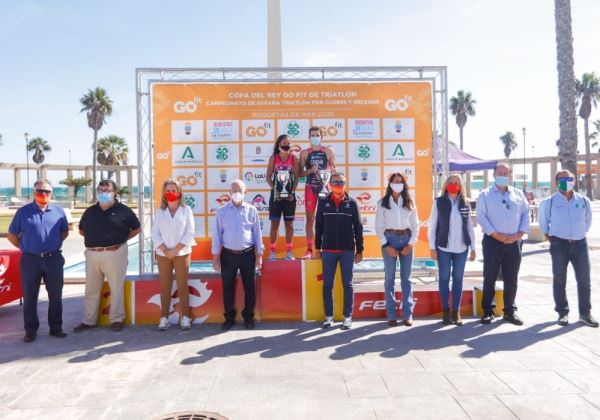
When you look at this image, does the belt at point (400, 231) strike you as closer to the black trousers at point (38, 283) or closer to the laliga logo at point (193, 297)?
the laliga logo at point (193, 297)

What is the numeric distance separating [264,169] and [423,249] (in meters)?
3.03

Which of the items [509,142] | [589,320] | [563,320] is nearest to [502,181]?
[563,320]

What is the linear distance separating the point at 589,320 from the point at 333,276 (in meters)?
3.15

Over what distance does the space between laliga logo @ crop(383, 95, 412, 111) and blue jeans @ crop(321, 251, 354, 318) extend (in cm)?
333

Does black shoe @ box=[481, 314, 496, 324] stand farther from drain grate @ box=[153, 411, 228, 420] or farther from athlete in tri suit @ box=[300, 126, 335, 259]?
drain grate @ box=[153, 411, 228, 420]

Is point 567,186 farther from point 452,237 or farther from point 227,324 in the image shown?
point 227,324

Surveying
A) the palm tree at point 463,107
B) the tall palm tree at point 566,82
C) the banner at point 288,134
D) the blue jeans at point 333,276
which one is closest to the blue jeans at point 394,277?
the blue jeans at point 333,276

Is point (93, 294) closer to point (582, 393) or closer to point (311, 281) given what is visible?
point (311, 281)

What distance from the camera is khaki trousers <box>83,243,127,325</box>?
5969 mm

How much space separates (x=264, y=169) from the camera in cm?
827

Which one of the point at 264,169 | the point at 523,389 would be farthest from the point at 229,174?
the point at 523,389

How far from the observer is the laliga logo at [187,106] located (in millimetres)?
8055

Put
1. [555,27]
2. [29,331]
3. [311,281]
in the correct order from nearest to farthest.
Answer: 1. [29,331]
2. [311,281]
3. [555,27]

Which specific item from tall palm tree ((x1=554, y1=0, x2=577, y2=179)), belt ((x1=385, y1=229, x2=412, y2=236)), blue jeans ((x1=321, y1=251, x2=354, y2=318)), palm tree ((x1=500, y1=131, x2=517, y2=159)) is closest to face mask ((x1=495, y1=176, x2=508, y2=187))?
belt ((x1=385, y1=229, x2=412, y2=236))
